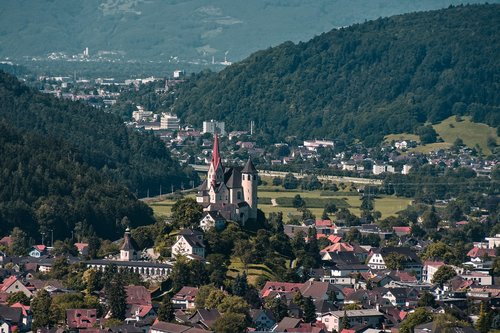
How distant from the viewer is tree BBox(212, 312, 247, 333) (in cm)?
6112

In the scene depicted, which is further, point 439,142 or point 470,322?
point 439,142

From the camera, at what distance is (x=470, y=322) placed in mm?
65875

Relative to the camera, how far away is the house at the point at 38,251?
261ft

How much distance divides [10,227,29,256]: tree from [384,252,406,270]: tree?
630 inches

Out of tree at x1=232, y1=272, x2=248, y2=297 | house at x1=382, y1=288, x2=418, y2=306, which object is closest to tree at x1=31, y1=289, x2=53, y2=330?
tree at x1=232, y1=272, x2=248, y2=297

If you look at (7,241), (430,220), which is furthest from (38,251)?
(430,220)

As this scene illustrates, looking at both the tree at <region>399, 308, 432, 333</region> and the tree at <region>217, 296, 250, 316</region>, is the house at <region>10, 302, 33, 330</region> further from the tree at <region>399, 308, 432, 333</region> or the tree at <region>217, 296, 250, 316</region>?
the tree at <region>399, 308, 432, 333</region>

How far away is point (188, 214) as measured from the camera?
74.9 m

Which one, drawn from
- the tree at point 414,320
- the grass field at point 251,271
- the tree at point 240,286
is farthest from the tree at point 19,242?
the tree at point 414,320

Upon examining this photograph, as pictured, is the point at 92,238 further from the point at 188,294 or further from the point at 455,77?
the point at 455,77

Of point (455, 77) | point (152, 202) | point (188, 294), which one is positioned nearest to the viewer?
point (188, 294)

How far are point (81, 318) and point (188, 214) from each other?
41.0 ft

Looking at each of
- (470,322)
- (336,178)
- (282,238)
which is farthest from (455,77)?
(470,322)

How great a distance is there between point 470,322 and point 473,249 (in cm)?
2168
